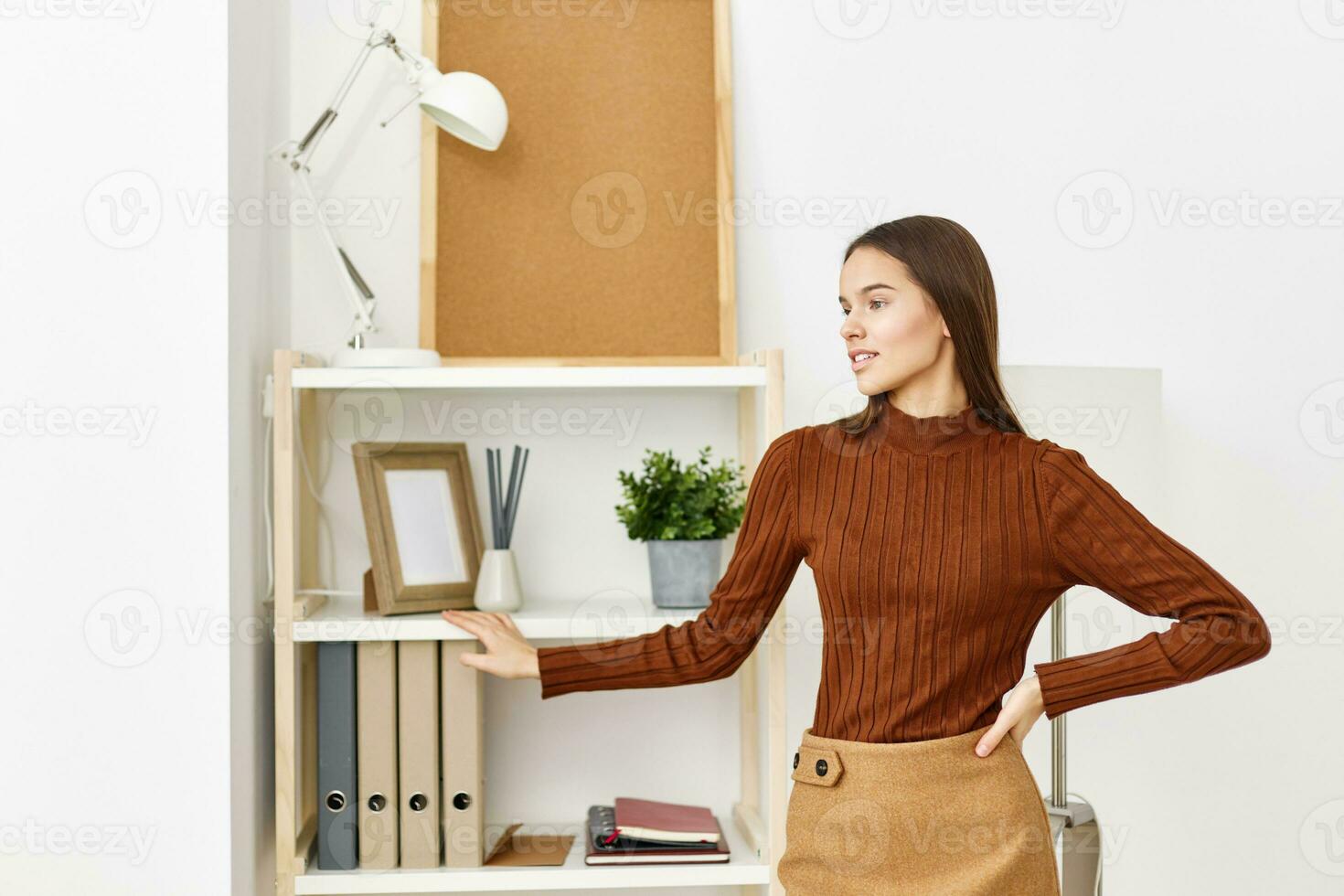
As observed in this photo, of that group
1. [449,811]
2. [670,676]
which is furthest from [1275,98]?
[449,811]

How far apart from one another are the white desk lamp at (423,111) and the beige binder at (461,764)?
447 mm

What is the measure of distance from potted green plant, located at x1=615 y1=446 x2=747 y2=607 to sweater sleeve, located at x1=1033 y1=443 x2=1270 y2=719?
0.53 meters

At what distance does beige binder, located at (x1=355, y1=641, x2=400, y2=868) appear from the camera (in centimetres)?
161

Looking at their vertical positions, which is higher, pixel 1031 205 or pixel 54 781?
pixel 1031 205

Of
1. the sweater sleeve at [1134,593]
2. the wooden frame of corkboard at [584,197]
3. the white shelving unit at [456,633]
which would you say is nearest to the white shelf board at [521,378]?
the white shelving unit at [456,633]

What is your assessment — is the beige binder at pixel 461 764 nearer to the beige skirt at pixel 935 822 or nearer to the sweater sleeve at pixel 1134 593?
the beige skirt at pixel 935 822

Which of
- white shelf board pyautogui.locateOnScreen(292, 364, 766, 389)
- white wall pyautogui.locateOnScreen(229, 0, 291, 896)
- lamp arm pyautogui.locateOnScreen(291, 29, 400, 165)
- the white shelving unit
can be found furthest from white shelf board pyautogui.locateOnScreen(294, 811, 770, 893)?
lamp arm pyautogui.locateOnScreen(291, 29, 400, 165)

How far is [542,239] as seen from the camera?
185 centimetres

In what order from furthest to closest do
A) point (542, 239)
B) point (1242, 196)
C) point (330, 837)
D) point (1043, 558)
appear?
point (1242, 196), point (542, 239), point (330, 837), point (1043, 558)

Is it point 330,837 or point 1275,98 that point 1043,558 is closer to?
point 330,837

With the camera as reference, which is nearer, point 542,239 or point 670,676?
point 670,676

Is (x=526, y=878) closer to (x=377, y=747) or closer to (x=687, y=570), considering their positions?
(x=377, y=747)

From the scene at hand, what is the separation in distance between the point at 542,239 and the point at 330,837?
0.94m

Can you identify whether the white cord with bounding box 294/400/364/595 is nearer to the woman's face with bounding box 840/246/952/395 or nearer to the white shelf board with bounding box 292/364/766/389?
the white shelf board with bounding box 292/364/766/389
